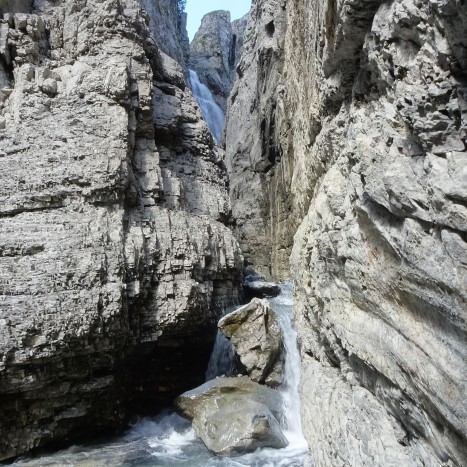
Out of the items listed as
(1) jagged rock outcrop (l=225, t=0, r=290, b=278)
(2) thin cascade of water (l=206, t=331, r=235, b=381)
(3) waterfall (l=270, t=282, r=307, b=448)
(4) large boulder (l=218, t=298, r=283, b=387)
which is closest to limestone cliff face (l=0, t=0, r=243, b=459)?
(2) thin cascade of water (l=206, t=331, r=235, b=381)

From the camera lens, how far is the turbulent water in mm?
8195

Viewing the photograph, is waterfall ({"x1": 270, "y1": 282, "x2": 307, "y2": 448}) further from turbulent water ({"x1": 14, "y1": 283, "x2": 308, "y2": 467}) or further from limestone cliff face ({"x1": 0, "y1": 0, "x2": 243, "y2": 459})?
limestone cliff face ({"x1": 0, "y1": 0, "x2": 243, "y2": 459})

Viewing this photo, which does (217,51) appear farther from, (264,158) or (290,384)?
(290,384)

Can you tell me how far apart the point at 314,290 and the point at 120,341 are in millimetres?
5119

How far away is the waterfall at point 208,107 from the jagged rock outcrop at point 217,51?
1621 millimetres

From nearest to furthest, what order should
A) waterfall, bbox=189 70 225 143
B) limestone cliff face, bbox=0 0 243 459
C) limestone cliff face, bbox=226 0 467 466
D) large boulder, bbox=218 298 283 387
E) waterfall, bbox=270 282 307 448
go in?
1. limestone cliff face, bbox=226 0 467 466
2. limestone cliff face, bbox=0 0 243 459
3. waterfall, bbox=270 282 307 448
4. large boulder, bbox=218 298 283 387
5. waterfall, bbox=189 70 225 143

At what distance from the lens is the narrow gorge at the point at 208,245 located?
332 centimetres

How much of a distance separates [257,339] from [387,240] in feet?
24.9

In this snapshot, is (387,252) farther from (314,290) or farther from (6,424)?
(6,424)

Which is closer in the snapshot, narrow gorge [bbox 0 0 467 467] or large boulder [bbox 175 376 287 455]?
narrow gorge [bbox 0 0 467 467]

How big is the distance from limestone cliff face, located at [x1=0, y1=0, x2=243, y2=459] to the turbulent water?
0.69m

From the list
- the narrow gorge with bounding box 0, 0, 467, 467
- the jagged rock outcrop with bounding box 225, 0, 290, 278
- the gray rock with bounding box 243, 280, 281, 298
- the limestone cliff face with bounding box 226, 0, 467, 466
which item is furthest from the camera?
the jagged rock outcrop with bounding box 225, 0, 290, 278

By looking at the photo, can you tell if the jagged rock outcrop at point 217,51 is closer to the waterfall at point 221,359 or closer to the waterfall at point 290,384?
the waterfall at point 290,384

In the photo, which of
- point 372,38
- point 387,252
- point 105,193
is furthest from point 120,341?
point 372,38
